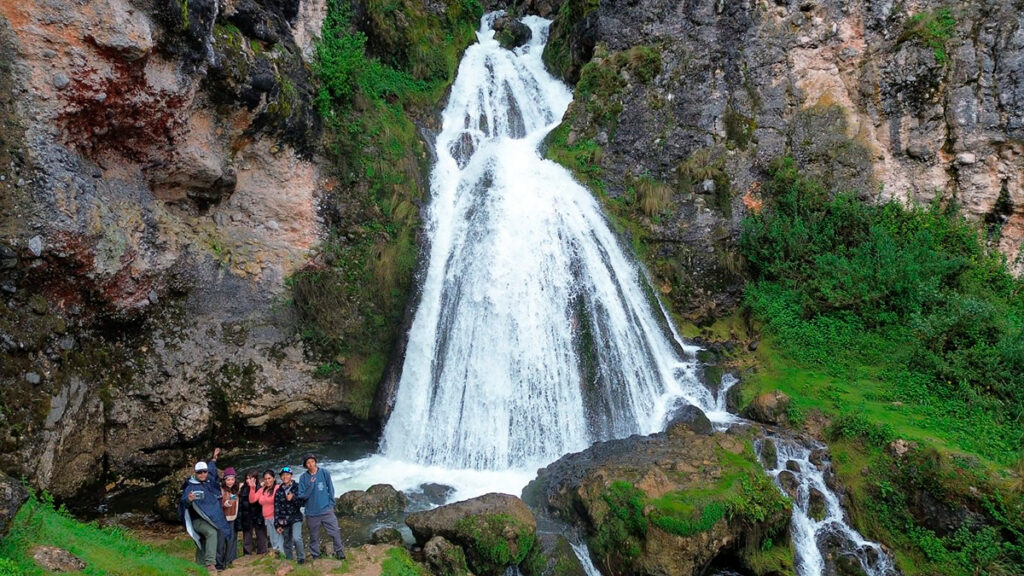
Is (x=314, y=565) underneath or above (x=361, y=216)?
underneath

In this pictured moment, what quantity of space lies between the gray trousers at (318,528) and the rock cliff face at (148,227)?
4560mm

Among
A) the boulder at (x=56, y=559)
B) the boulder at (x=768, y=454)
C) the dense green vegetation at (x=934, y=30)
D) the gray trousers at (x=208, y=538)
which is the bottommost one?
the boulder at (x=768, y=454)

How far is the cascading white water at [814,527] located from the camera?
7.86 metres

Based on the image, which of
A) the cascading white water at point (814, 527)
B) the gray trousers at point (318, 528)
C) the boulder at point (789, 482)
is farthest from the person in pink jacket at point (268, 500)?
the boulder at point (789, 482)

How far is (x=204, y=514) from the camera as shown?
20.0 feet

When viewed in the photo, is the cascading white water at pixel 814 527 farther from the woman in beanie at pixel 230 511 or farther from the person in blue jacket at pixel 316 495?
the woman in beanie at pixel 230 511

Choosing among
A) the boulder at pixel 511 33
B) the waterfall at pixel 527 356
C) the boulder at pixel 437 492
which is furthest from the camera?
the boulder at pixel 511 33

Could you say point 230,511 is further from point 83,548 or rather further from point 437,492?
point 437,492

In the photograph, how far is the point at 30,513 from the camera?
5.13 meters

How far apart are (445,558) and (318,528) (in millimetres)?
1729

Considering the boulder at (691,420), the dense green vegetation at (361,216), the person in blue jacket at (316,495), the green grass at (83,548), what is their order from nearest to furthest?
the green grass at (83,548) < the person in blue jacket at (316,495) < the boulder at (691,420) < the dense green vegetation at (361,216)

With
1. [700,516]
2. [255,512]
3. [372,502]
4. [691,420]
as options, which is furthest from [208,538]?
[691,420]

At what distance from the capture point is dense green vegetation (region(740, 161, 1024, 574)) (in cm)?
773

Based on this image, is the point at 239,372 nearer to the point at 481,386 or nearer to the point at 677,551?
the point at 481,386
